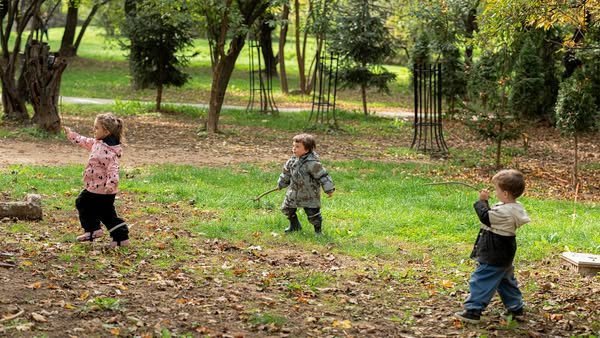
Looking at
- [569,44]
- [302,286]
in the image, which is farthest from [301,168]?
[569,44]

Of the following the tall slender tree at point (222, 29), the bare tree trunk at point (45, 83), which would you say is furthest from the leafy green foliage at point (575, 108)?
the bare tree trunk at point (45, 83)

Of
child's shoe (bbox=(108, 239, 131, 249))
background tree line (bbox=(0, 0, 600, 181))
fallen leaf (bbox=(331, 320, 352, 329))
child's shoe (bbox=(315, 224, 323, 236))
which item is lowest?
fallen leaf (bbox=(331, 320, 352, 329))

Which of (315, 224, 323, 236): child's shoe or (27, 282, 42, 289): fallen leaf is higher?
(27, 282, 42, 289): fallen leaf

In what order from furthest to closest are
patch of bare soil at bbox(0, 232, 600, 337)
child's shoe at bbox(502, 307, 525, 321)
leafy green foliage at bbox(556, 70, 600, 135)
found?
leafy green foliage at bbox(556, 70, 600, 135) < child's shoe at bbox(502, 307, 525, 321) < patch of bare soil at bbox(0, 232, 600, 337)

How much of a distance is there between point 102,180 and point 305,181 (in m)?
2.44

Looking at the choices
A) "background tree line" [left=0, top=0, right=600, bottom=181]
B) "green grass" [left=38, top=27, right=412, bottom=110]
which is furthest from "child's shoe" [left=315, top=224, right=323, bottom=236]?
"green grass" [left=38, top=27, right=412, bottom=110]

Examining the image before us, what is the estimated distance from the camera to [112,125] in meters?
8.27

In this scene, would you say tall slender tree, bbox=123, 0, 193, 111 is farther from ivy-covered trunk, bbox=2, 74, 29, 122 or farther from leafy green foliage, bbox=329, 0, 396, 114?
ivy-covered trunk, bbox=2, 74, 29, 122

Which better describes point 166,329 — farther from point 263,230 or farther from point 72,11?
point 72,11

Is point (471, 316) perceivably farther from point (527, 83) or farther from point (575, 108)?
point (527, 83)

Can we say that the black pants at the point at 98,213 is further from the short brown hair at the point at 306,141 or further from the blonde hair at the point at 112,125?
the short brown hair at the point at 306,141

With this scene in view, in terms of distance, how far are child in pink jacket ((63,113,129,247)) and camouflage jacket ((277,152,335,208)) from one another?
2.08 metres

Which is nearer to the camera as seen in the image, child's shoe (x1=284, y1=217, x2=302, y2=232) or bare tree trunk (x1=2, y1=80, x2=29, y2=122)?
child's shoe (x1=284, y1=217, x2=302, y2=232)

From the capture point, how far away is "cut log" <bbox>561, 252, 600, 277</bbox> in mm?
8438
